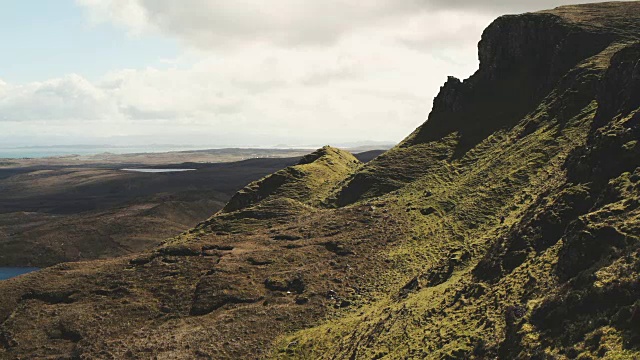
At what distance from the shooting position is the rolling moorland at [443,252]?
40.0m

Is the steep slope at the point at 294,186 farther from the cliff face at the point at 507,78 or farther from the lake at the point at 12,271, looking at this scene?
the lake at the point at 12,271

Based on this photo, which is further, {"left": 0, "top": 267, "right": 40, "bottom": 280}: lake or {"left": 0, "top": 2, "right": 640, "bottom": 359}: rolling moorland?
{"left": 0, "top": 267, "right": 40, "bottom": 280}: lake

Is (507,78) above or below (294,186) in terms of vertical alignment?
above

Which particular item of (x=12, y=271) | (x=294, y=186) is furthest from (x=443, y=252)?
(x=12, y=271)

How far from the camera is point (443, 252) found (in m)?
76.5

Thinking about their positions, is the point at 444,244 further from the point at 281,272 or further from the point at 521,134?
the point at 521,134

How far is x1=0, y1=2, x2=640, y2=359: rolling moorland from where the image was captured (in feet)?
A: 131

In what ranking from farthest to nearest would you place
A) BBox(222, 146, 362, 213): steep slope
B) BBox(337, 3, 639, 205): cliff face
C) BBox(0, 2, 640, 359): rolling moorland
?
BBox(222, 146, 362, 213): steep slope
BBox(337, 3, 639, 205): cliff face
BBox(0, 2, 640, 359): rolling moorland

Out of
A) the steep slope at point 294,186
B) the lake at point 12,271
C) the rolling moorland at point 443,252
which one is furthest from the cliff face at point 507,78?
the lake at point 12,271

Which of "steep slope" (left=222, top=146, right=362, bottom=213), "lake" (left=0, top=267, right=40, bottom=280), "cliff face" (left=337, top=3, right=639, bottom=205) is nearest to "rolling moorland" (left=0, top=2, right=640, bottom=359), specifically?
"cliff face" (left=337, top=3, right=639, bottom=205)

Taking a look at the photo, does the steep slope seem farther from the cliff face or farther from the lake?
the lake

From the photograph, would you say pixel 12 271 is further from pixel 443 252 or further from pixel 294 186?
pixel 443 252

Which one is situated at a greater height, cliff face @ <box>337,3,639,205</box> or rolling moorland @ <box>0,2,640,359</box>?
cliff face @ <box>337,3,639,205</box>

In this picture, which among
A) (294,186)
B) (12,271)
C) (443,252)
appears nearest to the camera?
(443,252)
